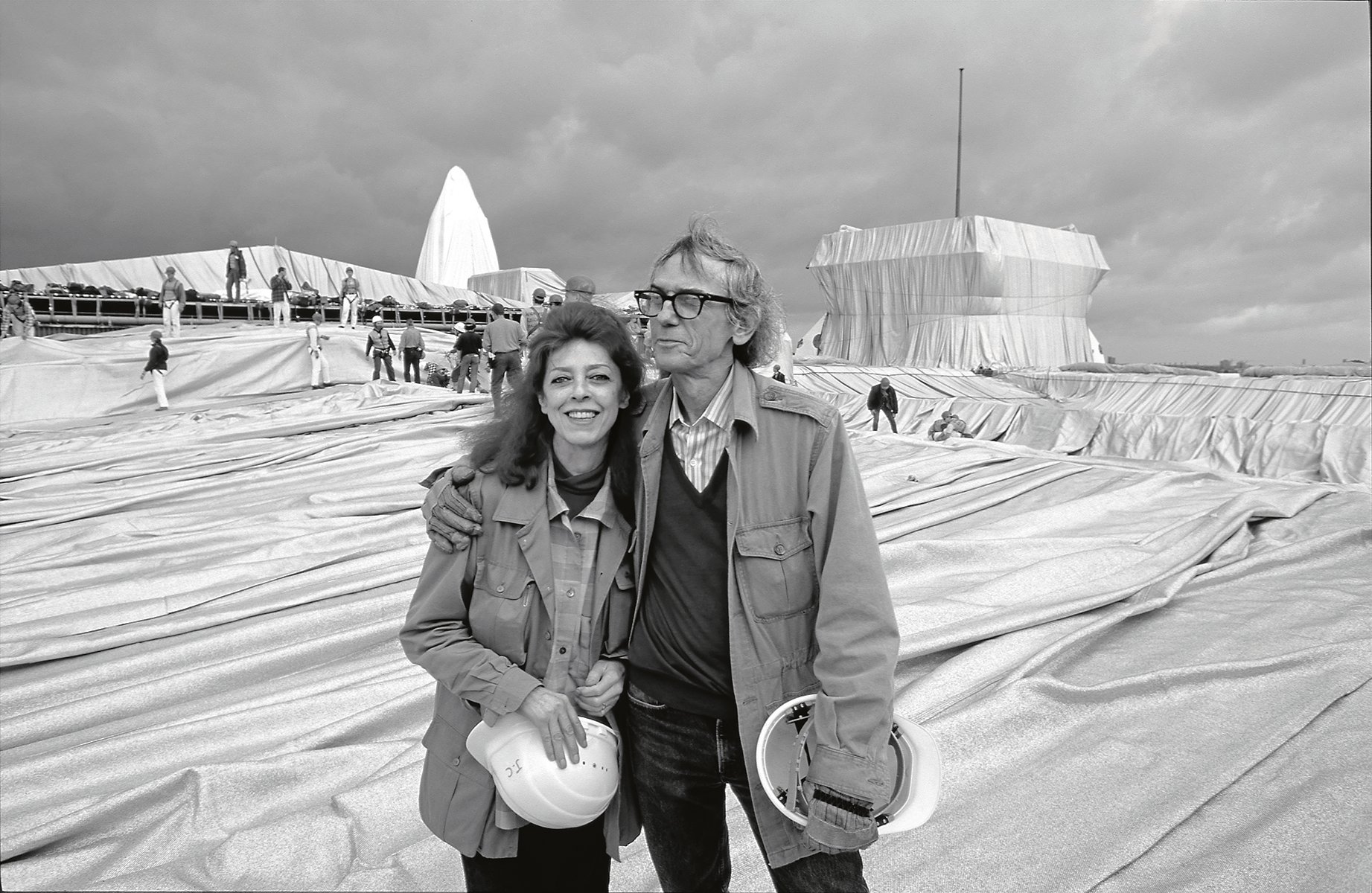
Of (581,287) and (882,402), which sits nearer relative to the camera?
(581,287)

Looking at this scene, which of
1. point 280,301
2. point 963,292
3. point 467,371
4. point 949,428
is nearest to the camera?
point 467,371

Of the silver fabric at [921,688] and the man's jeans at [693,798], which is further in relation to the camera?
the silver fabric at [921,688]

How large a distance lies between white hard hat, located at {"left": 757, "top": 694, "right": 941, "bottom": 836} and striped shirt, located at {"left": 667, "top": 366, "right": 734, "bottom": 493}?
1.59 feet

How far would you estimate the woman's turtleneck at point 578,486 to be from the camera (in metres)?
1.70

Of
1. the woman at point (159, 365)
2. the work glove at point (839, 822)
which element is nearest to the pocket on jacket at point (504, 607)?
the work glove at point (839, 822)

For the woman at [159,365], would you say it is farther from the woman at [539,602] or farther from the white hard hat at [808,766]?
the white hard hat at [808,766]

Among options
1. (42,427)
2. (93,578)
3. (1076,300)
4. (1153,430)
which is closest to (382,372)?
(42,427)

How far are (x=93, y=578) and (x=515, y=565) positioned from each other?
4.51 m

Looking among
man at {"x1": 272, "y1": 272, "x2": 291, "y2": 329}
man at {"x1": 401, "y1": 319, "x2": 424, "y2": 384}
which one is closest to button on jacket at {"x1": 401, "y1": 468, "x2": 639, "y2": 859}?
man at {"x1": 401, "y1": 319, "x2": 424, "y2": 384}

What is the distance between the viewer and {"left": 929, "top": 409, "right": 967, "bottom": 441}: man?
13255 mm

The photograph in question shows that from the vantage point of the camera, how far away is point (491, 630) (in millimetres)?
1641

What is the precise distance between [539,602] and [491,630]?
11 cm

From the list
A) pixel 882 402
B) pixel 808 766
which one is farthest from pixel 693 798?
pixel 882 402

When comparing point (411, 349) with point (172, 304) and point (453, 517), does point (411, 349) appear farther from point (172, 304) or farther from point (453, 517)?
point (453, 517)
